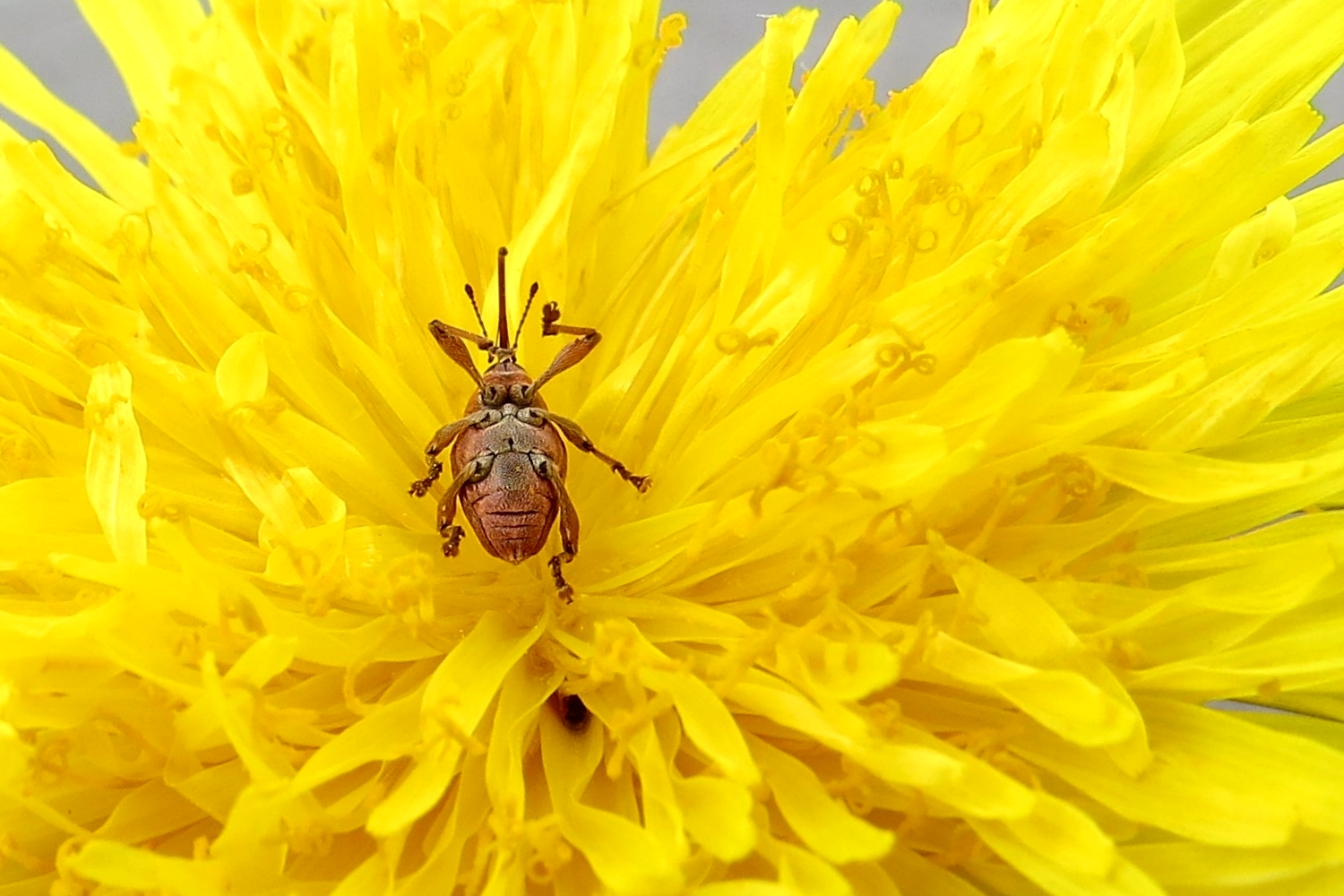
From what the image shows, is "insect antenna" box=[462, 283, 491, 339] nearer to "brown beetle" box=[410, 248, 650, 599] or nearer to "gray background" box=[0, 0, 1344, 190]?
"brown beetle" box=[410, 248, 650, 599]

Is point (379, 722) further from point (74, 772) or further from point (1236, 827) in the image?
point (1236, 827)

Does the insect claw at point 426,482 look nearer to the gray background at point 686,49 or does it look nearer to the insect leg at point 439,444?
the insect leg at point 439,444

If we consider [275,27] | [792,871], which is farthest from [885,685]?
[275,27]

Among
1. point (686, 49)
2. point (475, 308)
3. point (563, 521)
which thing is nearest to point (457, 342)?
point (475, 308)

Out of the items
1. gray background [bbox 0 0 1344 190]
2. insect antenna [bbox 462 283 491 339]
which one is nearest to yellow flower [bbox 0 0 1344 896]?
insect antenna [bbox 462 283 491 339]

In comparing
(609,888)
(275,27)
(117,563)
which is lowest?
(609,888)

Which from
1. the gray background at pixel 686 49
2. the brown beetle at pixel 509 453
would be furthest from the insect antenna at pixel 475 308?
the gray background at pixel 686 49
